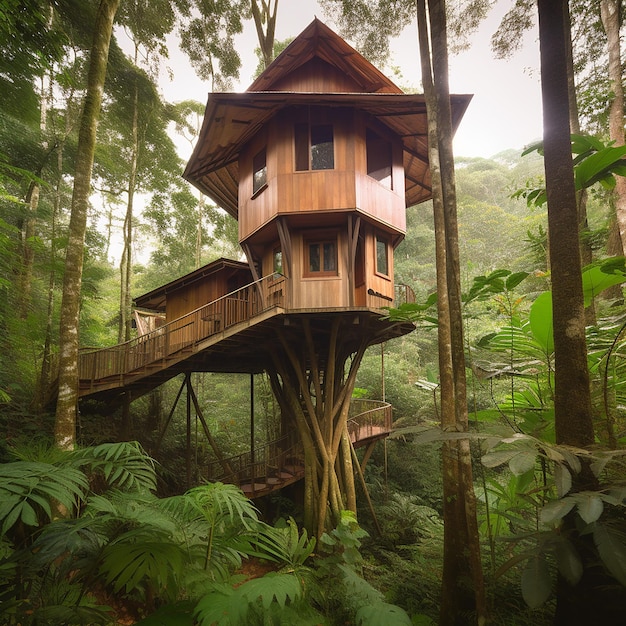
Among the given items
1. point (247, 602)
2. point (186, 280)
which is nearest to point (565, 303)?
point (247, 602)

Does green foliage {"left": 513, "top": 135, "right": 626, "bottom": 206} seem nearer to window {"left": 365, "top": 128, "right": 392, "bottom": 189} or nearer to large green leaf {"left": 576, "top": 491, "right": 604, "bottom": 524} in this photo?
large green leaf {"left": 576, "top": 491, "right": 604, "bottom": 524}

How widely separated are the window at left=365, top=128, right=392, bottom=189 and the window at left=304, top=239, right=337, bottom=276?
2.84 meters

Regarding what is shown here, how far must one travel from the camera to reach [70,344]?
714 centimetres

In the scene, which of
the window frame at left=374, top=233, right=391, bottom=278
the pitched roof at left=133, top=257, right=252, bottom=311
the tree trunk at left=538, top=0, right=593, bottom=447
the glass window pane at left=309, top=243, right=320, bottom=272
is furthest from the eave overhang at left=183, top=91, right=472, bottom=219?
the tree trunk at left=538, top=0, right=593, bottom=447

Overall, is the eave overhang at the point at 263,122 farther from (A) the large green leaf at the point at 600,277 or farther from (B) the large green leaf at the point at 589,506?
(B) the large green leaf at the point at 589,506

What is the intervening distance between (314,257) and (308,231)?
2.49 ft

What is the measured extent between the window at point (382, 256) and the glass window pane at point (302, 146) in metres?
3.05

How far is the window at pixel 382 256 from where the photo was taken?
1062 cm

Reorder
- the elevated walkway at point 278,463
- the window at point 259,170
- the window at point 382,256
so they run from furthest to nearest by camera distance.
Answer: the elevated walkway at point 278,463
the window at point 382,256
the window at point 259,170

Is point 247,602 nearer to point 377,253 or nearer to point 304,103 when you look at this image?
point 377,253

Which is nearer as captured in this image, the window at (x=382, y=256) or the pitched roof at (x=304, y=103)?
the pitched roof at (x=304, y=103)

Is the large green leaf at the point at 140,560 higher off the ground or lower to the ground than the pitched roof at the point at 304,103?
lower

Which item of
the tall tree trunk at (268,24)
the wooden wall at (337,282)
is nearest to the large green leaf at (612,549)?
the wooden wall at (337,282)

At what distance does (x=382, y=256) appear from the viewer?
35.4 ft
